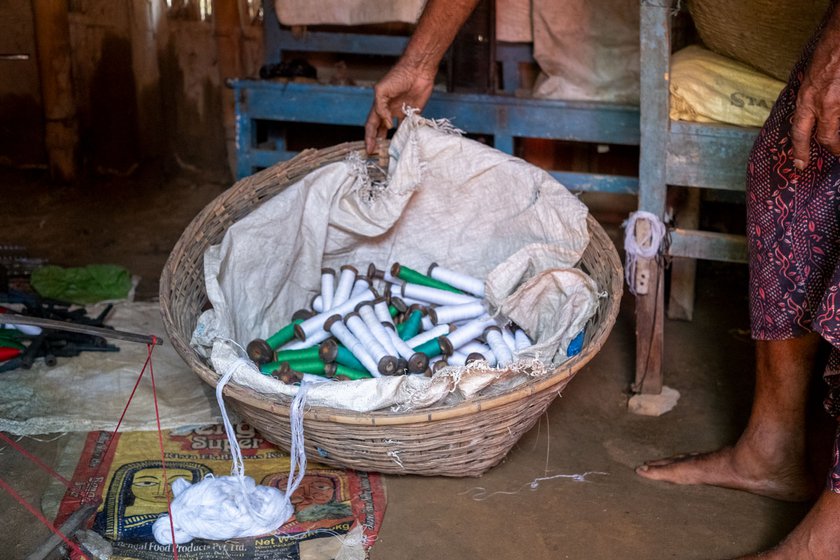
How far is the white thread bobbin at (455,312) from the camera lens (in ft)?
10.1

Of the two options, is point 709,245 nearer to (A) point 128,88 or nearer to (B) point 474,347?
(B) point 474,347

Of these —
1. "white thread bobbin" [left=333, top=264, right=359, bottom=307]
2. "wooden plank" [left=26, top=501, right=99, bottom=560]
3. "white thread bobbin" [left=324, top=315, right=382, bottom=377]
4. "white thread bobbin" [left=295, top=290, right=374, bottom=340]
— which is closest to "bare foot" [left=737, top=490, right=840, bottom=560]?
"white thread bobbin" [left=324, top=315, right=382, bottom=377]

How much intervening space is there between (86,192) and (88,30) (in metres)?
0.99

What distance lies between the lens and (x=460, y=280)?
10.5ft

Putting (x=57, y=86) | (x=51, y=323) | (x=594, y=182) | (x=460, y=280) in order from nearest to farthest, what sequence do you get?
(x=51, y=323)
(x=460, y=280)
(x=594, y=182)
(x=57, y=86)

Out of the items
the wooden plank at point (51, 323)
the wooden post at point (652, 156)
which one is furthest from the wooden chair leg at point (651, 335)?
the wooden plank at point (51, 323)

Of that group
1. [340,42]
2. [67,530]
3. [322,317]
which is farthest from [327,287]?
[340,42]

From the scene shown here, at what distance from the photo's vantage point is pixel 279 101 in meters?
3.91

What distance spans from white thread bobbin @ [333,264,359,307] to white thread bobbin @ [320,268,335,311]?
2cm

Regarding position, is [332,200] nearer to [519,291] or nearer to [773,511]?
[519,291]

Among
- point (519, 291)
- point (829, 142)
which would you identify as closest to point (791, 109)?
point (829, 142)

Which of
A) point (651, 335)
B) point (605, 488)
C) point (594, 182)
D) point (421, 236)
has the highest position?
point (594, 182)

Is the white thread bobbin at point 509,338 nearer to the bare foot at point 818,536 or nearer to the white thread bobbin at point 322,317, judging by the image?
the white thread bobbin at point 322,317

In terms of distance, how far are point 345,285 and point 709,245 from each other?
1.22 metres
